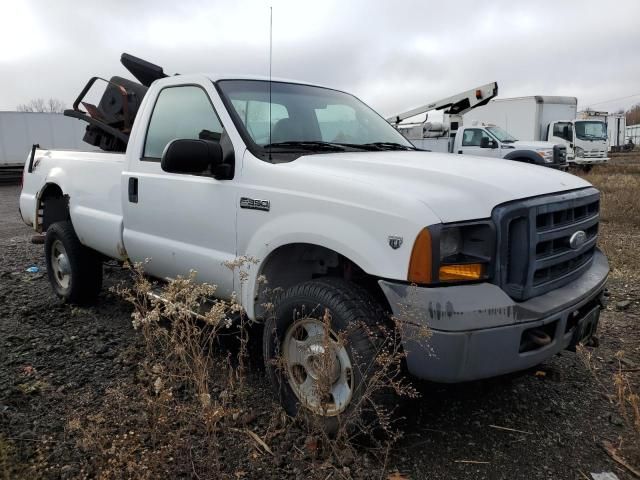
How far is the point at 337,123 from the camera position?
12.6 feet

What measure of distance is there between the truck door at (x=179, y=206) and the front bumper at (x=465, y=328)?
1266mm

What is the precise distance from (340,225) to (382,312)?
45cm

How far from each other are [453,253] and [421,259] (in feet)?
0.65

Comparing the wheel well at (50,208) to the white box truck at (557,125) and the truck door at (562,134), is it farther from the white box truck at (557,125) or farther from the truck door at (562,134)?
the truck door at (562,134)

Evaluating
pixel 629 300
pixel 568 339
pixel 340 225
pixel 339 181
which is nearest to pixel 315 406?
pixel 340 225

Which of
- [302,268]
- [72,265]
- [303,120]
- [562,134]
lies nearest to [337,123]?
[303,120]

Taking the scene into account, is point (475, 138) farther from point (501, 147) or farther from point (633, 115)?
point (633, 115)

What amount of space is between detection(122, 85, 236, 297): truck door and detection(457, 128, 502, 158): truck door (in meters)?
15.0

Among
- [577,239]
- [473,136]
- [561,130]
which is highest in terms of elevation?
[561,130]

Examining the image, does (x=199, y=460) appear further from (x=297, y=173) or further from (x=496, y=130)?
(x=496, y=130)

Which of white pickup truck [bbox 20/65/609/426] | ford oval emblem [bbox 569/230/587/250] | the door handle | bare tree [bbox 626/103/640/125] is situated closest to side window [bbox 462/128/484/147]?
white pickup truck [bbox 20/65/609/426]

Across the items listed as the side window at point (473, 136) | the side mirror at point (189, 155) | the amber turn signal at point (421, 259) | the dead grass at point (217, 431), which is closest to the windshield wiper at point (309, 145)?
the side mirror at point (189, 155)

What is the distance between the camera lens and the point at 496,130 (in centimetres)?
1844

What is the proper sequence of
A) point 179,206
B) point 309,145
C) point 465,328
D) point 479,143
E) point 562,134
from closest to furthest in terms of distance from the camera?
point 465,328 → point 309,145 → point 179,206 → point 479,143 → point 562,134
